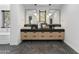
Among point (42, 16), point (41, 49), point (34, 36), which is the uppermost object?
point (42, 16)

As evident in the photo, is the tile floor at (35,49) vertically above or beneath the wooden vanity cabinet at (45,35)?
beneath

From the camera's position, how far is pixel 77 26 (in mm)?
4977

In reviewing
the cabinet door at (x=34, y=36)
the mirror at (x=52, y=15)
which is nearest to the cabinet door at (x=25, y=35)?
the cabinet door at (x=34, y=36)

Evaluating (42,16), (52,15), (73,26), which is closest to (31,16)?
(42,16)

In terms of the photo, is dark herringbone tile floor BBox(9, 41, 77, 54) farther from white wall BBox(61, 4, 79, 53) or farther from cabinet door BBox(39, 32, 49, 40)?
cabinet door BBox(39, 32, 49, 40)

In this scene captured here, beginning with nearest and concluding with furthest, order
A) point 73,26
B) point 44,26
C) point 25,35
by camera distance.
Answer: point 73,26 → point 25,35 → point 44,26

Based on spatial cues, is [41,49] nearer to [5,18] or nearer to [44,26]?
[44,26]

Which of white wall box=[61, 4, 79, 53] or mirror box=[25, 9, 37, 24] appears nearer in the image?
white wall box=[61, 4, 79, 53]

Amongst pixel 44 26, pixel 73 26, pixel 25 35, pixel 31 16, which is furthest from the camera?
pixel 31 16

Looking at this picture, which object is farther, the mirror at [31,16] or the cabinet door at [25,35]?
the mirror at [31,16]

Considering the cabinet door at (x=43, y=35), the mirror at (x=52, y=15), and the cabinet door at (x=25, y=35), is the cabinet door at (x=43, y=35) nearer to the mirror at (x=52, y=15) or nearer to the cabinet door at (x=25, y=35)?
the cabinet door at (x=25, y=35)

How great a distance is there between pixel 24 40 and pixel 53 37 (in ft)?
5.41

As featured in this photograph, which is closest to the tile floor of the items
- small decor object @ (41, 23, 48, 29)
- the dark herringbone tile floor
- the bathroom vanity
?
the dark herringbone tile floor

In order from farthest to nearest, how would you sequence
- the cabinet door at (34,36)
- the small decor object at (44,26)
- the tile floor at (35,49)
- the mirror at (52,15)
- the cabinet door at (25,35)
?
the mirror at (52,15) → the small decor object at (44,26) → the cabinet door at (34,36) → the cabinet door at (25,35) → the tile floor at (35,49)
